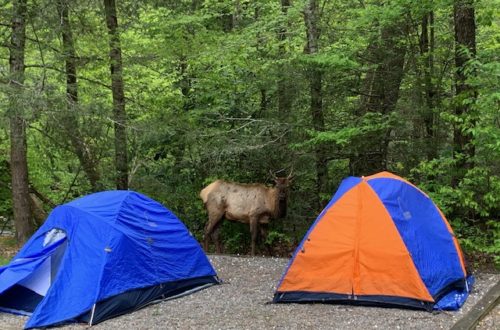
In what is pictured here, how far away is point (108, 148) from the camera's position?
12727 millimetres

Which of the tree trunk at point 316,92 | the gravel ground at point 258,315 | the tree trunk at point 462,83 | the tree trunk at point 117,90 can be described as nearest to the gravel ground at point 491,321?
the gravel ground at point 258,315

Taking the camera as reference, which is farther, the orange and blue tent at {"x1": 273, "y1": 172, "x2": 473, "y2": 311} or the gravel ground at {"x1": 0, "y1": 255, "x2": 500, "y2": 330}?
the orange and blue tent at {"x1": 273, "y1": 172, "x2": 473, "y2": 311}

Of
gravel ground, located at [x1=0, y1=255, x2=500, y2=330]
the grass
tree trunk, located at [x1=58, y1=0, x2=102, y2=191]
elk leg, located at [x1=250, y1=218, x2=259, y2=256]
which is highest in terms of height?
tree trunk, located at [x1=58, y1=0, x2=102, y2=191]

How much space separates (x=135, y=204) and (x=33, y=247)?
154cm

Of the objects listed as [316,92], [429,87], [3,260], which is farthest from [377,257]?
[3,260]

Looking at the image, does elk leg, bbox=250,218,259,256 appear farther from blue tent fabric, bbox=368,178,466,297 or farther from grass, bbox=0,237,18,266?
grass, bbox=0,237,18,266

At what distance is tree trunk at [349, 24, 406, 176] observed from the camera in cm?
1092

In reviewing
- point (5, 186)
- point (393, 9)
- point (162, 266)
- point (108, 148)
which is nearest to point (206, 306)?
point (162, 266)

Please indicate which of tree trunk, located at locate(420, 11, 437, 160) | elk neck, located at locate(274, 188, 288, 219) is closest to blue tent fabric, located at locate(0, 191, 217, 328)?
elk neck, located at locate(274, 188, 288, 219)

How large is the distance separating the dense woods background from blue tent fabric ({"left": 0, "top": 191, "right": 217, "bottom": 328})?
2872 mm

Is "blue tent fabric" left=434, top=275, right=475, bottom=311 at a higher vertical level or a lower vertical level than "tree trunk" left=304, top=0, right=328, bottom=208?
lower

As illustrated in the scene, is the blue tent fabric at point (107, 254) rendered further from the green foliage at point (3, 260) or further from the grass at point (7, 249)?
the grass at point (7, 249)

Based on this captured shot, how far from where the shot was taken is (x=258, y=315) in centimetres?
649

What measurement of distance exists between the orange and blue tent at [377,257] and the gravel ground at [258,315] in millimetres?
167
